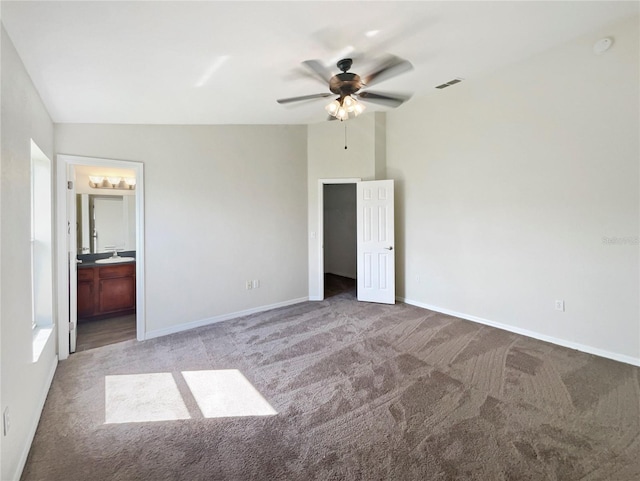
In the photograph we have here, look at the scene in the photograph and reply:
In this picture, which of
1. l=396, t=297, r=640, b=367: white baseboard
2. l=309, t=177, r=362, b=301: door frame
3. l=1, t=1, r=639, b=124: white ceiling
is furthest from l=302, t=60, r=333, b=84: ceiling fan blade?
l=396, t=297, r=640, b=367: white baseboard

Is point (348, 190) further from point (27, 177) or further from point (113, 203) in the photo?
point (27, 177)

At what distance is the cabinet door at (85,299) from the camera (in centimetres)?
399

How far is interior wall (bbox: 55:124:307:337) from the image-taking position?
3.48 metres

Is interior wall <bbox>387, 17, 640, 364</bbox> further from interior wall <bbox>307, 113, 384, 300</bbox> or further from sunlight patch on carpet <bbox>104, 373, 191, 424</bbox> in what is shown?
sunlight patch on carpet <bbox>104, 373, 191, 424</bbox>

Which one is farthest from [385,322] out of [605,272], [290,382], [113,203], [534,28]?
[113,203]

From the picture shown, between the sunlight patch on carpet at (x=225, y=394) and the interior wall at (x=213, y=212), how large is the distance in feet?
4.39

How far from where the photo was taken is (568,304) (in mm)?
3164

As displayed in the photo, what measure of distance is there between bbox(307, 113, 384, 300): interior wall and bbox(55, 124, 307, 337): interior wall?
0.52 feet

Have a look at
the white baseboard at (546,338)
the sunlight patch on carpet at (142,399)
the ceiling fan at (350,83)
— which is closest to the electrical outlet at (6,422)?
the sunlight patch on carpet at (142,399)

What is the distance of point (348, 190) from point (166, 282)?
4599 millimetres

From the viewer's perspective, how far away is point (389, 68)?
2.41m

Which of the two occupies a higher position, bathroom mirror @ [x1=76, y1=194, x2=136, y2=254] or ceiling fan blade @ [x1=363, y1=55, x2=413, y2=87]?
ceiling fan blade @ [x1=363, y1=55, x2=413, y2=87]

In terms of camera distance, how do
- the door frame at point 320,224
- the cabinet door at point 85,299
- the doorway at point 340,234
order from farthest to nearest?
the doorway at point 340,234
the door frame at point 320,224
the cabinet door at point 85,299

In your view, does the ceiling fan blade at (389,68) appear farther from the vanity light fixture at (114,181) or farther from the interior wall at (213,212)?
the vanity light fixture at (114,181)
